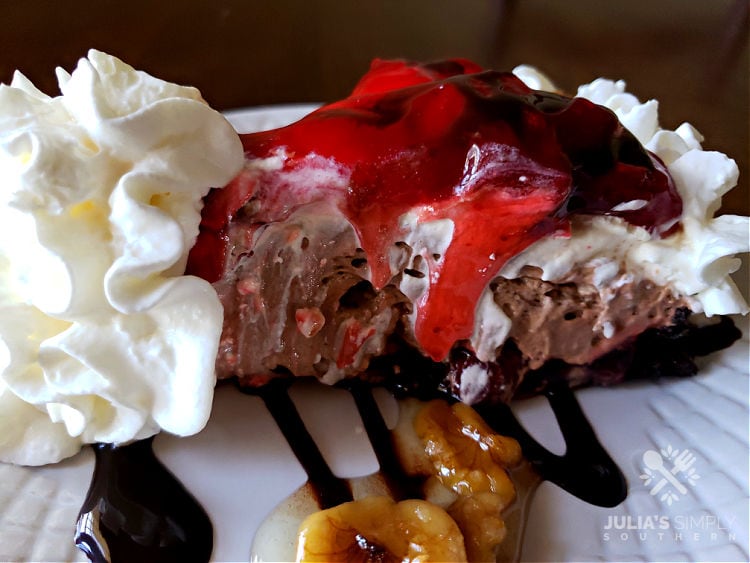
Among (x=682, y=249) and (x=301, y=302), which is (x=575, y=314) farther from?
(x=301, y=302)

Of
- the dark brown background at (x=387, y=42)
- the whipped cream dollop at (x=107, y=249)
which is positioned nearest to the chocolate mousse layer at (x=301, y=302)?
the whipped cream dollop at (x=107, y=249)

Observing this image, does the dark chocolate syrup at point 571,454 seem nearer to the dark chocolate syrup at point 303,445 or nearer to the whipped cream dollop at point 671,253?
the whipped cream dollop at point 671,253

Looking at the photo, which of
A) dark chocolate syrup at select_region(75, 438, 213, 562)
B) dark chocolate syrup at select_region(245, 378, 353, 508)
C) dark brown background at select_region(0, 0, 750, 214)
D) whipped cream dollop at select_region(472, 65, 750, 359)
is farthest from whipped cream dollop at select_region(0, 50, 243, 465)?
dark brown background at select_region(0, 0, 750, 214)

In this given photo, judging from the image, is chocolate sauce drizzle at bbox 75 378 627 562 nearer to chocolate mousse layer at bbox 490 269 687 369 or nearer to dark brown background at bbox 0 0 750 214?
chocolate mousse layer at bbox 490 269 687 369

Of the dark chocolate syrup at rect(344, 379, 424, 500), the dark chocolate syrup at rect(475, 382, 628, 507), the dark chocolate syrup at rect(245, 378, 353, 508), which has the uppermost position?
the dark chocolate syrup at rect(475, 382, 628, 507)

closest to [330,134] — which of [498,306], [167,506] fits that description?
[498,306]

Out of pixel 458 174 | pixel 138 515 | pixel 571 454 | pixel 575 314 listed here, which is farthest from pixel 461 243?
pixel 138 515
